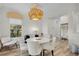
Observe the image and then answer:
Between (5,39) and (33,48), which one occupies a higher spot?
(5,39)

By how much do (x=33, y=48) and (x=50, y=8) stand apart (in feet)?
2.77

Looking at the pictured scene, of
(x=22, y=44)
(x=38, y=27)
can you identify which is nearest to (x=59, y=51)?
(x=38, y=27)

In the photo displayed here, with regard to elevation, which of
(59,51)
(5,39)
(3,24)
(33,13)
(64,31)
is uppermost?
(33,13)

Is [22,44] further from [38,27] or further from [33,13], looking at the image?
[33,13]

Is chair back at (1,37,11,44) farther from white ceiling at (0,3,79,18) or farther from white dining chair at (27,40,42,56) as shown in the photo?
white ceiling at (0,3,79,18)

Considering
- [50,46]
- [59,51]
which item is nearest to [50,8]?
[50,46]

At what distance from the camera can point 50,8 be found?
8.14 ft

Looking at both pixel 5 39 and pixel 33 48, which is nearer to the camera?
pixel 5 39

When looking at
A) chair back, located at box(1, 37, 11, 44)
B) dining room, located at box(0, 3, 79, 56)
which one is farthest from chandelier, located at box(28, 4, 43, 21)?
chair back, located at box(1, 37, 11, 44)

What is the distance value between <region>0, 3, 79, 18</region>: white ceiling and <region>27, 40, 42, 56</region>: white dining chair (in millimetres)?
574

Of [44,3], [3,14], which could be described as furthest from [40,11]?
[3,14]

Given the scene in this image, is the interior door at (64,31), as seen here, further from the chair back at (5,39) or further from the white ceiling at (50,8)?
the chair back at (5,39)

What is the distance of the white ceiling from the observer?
2463mm

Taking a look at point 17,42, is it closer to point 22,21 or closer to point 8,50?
point 8,50
